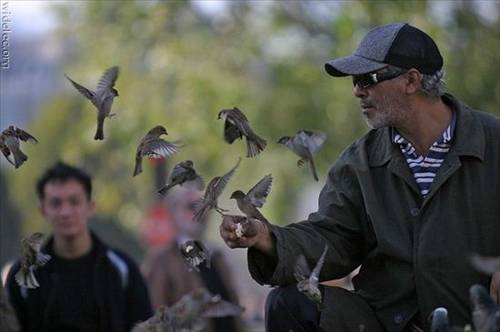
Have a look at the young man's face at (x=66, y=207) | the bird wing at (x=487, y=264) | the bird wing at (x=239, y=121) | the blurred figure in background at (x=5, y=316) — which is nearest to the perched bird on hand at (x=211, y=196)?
the bird wing at (x=239, y=121)

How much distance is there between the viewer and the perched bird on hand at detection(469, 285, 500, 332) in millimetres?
4422

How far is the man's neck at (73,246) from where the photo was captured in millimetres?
7879

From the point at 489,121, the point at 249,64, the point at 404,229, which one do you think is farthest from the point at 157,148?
the point at 249,64

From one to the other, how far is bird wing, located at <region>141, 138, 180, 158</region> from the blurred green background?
752 centimetres

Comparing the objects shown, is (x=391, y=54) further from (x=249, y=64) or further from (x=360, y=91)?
(x=249, y=64)

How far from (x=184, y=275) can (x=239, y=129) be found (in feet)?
15.7

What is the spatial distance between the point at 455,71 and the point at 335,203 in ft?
25.8

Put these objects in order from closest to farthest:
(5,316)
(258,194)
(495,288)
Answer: (495,288) < (258,194) < (5,316)

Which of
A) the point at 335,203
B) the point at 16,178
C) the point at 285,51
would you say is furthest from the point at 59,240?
the point at 16,178

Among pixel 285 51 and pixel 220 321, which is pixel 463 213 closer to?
pixel 220 321

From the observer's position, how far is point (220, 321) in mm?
9945

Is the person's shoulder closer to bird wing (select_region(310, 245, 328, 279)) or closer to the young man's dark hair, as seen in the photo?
bird wing (select_region(310, 245, 328, 279))

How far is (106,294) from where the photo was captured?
7609 millimetres

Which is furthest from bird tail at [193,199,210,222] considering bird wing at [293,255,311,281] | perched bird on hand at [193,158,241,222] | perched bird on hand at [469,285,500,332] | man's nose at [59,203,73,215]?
man's nose at [59,203,73,215]
